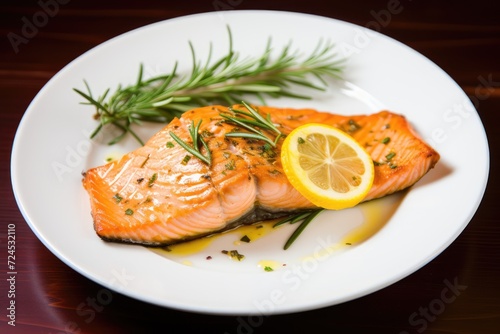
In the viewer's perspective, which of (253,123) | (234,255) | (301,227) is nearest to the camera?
(234,255)

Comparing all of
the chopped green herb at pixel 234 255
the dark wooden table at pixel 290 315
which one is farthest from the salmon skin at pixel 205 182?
the dark wooden table at pixel 290 315

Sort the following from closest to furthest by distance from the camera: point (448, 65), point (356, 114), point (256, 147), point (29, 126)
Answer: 1. point (256, 147)
2. point (29, 126)
3. point (356, 114)
4. point (448, 65)

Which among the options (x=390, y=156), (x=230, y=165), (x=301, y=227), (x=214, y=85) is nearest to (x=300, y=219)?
(x=301, y=227)

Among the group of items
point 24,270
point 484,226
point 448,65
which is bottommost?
point 24,270

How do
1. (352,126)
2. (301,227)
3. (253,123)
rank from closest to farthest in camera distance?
1. (301,227)
2. (253,123)
3. (352,126)

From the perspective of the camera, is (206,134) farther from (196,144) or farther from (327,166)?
(327,166)

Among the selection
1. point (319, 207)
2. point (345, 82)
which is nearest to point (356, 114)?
point (345, 82)

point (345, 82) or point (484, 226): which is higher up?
point (345, 82)

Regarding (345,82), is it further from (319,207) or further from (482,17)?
(482,17)
